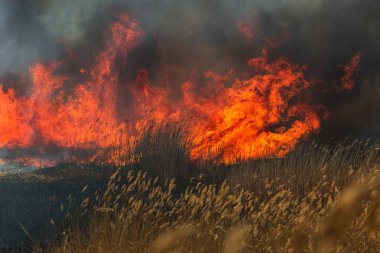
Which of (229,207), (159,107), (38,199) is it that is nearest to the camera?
(229,207)

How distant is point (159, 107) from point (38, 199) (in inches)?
150

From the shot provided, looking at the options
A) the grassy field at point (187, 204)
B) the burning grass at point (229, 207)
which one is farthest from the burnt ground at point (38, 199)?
the burning grass at point (229, 207)

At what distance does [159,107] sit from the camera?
1001 centimetres

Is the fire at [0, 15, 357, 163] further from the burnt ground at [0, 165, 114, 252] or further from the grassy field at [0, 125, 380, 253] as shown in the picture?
the burnt ground at [0, 165, 114, 252]

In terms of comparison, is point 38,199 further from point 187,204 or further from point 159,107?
point 159,107

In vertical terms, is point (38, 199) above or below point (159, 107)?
below

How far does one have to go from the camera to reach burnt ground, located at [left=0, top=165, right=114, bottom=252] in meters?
5.26

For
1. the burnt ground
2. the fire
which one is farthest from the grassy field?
the fire

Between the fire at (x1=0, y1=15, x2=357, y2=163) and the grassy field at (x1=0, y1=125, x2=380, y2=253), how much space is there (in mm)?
558

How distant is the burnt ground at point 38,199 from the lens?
5.26 meters

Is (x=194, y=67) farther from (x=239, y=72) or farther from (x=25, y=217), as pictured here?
(x=25, y=217)

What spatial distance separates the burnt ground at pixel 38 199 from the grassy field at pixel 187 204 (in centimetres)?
1

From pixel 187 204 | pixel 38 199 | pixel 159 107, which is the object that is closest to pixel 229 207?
pixel 187 204

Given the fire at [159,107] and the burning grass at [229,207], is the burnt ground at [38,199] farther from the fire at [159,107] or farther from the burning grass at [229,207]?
the fire at [159,107]
